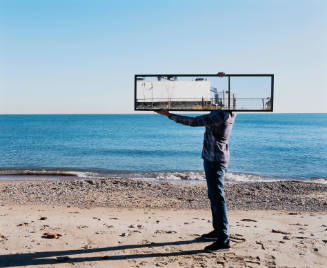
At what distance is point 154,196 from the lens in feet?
41.7

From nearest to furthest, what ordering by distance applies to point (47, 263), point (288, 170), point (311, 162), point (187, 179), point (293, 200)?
1. point (47, 263)
2. point (293, 200)
3. point (187, 179)
4. point (288, 170)
5. point (311, 162)

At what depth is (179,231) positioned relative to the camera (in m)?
6.82

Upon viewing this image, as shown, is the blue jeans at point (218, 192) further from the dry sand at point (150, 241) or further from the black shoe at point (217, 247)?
the dry sand at point (150, 241)

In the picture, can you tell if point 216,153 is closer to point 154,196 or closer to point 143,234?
point 143,234

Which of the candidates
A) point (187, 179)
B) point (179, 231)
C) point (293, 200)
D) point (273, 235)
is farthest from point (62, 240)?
point (187, 179)

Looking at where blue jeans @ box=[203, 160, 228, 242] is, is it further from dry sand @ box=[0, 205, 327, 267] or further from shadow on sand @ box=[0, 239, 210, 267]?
shadow on sand @ box=[0, 239, 210, 267]

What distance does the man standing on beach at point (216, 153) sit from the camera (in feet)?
17.3

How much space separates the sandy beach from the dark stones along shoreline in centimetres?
4

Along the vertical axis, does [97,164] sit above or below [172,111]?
below

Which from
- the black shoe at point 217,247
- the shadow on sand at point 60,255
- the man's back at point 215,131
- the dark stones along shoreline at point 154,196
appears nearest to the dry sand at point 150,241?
the shadow on sand at point 60,255

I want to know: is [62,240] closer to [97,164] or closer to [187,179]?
[187,179]

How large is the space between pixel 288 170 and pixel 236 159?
22.8 ft

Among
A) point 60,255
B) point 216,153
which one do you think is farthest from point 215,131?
point 60,255

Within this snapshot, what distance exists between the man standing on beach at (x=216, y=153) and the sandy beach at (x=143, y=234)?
15.8 inches
